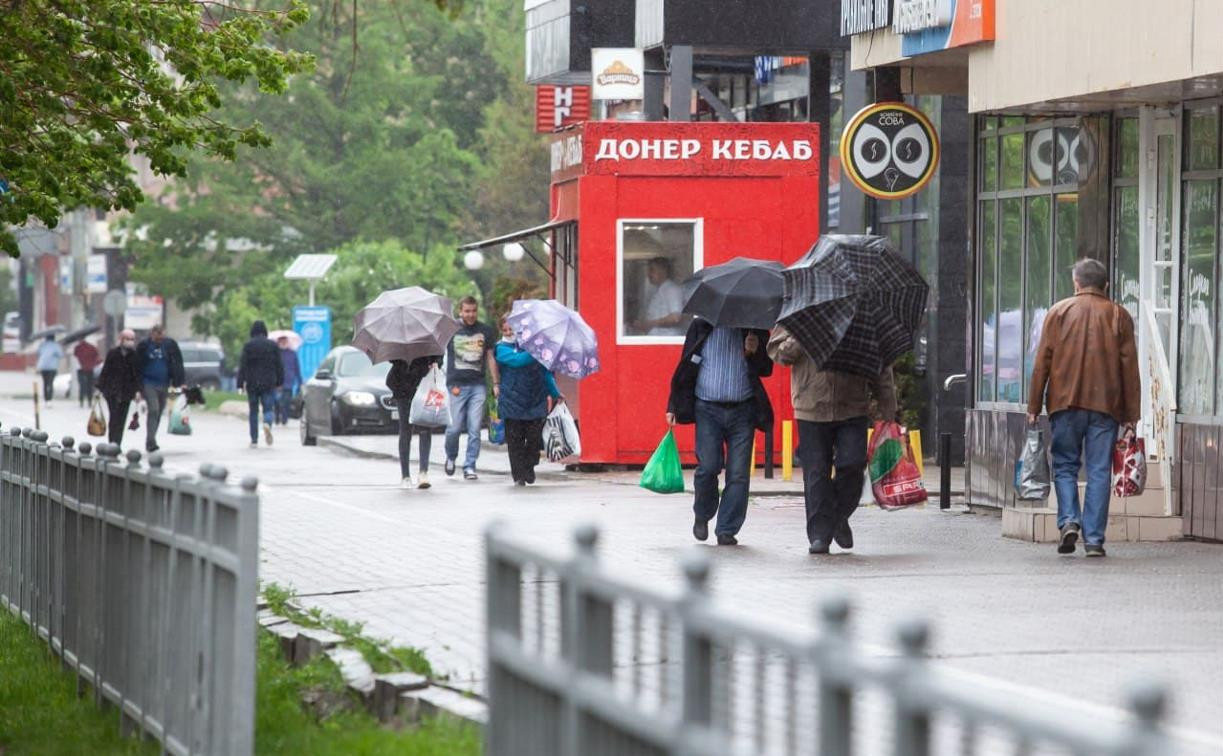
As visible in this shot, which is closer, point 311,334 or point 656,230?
point 656,230

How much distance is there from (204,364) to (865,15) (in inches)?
1790

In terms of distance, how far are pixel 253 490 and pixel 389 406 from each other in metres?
27.5

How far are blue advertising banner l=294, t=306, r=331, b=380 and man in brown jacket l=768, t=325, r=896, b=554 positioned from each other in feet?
106

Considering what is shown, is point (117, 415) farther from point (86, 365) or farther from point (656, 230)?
point (86, 365)

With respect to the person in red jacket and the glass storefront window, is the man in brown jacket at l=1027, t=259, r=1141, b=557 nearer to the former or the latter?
the glass storefront window

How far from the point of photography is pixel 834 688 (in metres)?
3.03

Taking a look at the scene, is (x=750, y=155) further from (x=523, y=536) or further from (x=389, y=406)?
(x=523, y=536)

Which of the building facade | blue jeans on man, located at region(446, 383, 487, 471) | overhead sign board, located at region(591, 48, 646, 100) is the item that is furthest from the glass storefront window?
overhead sign board, located at region(591, 48, 646, 100)

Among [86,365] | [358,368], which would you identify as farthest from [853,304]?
[86,365]

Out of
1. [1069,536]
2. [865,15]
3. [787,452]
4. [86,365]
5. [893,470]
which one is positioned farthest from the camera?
[86,365]

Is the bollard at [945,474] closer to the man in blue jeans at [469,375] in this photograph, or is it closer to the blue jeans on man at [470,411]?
the man in blue jeans at [469,375]

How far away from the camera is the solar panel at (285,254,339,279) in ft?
150

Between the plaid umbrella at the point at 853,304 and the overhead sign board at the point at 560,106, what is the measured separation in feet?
69.7

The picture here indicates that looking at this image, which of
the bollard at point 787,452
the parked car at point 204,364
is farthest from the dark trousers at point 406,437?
the parked car at point 204,364
